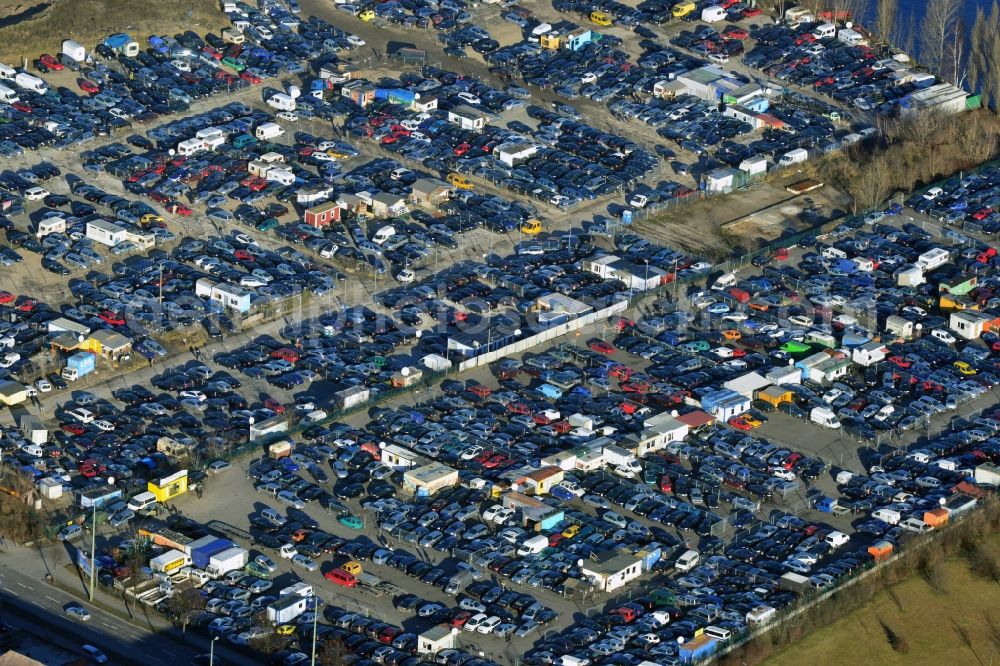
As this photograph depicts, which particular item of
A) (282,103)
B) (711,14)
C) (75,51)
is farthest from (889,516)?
(75,51)

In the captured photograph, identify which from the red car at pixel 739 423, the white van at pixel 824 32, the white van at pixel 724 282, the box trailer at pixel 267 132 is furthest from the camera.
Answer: the white van at pixel 824 32

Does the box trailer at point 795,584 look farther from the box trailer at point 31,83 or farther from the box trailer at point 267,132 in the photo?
the box trailer at point 31,83

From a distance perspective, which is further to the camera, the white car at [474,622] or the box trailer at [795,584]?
the box trailer at [795,584]

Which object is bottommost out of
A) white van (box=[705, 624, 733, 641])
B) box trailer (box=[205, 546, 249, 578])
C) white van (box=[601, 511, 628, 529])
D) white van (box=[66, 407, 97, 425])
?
white van (box=[66, 407, 97, 425])

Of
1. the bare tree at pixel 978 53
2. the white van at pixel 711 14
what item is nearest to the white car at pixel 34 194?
the white van at pixel 711 14

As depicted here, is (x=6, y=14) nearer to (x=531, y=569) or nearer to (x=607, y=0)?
(x=607, y=0)

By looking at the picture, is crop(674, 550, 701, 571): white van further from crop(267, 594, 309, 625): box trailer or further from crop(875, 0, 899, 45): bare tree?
crop(875, 0, 899, 45): bare tree

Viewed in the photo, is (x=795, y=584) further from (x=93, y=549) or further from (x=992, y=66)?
(x=992, y=66)

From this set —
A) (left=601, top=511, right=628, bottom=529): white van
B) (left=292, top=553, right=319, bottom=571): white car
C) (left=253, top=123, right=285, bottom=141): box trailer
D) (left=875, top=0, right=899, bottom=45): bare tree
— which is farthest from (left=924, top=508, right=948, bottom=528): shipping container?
(left=875, top=0, right=899, bottom=45): bare tree
